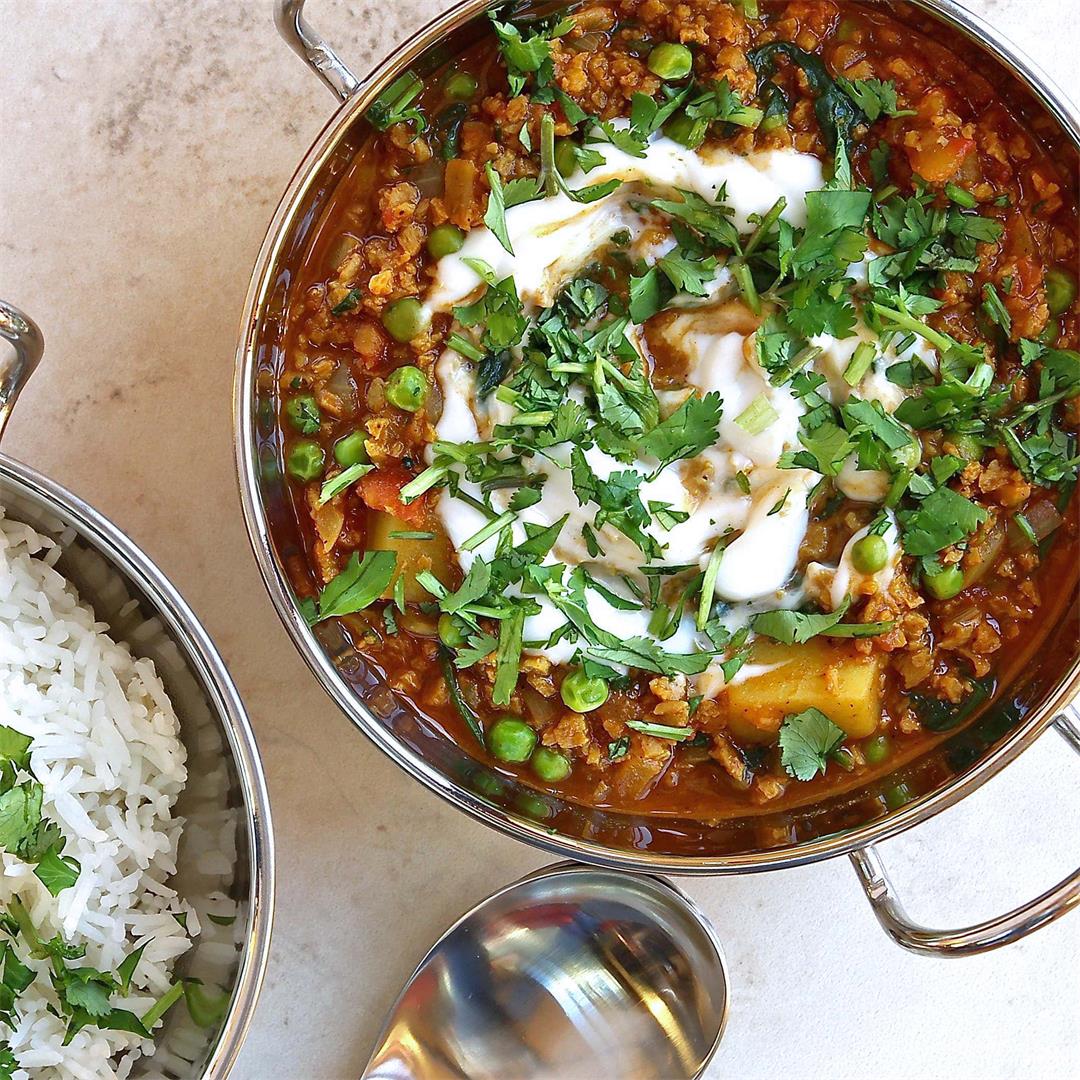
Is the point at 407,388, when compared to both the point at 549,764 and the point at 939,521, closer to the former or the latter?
the point at 549,764

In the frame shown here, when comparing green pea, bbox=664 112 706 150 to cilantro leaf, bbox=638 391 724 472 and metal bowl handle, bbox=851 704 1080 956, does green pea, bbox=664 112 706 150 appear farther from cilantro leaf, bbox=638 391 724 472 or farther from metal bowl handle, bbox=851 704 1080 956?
metal bowl handle, bbox=851 704 1080 956

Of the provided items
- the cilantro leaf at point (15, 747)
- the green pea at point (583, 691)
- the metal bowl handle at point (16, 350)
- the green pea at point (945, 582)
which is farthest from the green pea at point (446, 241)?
the cilantro leaf at point (15, 747)

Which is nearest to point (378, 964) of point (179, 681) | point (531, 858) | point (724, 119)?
point (531, 858)

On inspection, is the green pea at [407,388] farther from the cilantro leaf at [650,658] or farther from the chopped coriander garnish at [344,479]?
the cilantro leaf at [650,658]

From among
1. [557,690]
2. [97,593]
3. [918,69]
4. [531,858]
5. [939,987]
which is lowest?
[939,987]

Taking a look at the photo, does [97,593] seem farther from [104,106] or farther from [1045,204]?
[1045,204]

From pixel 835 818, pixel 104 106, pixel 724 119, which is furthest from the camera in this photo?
pixel 104 106
